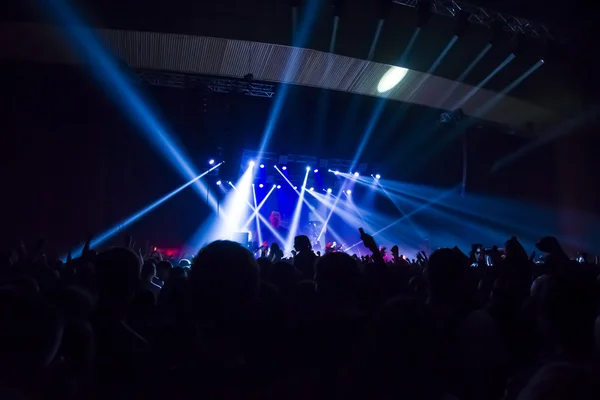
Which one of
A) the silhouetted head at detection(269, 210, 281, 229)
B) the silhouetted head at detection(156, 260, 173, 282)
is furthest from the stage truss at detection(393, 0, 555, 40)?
the silhouetted head at detection(269, 210, 281, 229)

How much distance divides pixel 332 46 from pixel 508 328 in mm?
8659

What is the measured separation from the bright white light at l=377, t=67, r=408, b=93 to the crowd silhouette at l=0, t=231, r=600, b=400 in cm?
986

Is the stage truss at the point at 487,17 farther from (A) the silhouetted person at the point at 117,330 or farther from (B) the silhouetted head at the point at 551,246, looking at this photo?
(A) the silhouetted person at the point at 117,330

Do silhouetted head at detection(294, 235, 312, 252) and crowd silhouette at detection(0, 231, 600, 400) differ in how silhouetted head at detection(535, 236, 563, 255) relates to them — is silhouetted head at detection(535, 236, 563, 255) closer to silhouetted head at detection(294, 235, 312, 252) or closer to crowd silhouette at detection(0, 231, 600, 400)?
crowd silhouette at detection(0, 231, 600, 400)

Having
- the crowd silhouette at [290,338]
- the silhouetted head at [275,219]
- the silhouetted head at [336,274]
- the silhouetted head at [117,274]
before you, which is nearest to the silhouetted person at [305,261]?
the crowd silhouette at [290,338]

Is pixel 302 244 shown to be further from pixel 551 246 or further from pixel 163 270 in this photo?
pixel 551 246

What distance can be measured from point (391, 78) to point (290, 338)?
35.7 feet

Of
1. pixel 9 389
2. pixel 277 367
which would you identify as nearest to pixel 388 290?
pixel 277 367

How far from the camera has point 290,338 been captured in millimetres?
2141

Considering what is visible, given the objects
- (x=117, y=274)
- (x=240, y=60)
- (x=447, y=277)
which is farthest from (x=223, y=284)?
(x=240, y=60)

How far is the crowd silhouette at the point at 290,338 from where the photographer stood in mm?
1332

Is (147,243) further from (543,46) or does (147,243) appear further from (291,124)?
(543,46)

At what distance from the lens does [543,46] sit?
968 cm

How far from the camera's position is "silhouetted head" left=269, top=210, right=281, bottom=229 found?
639 inches
